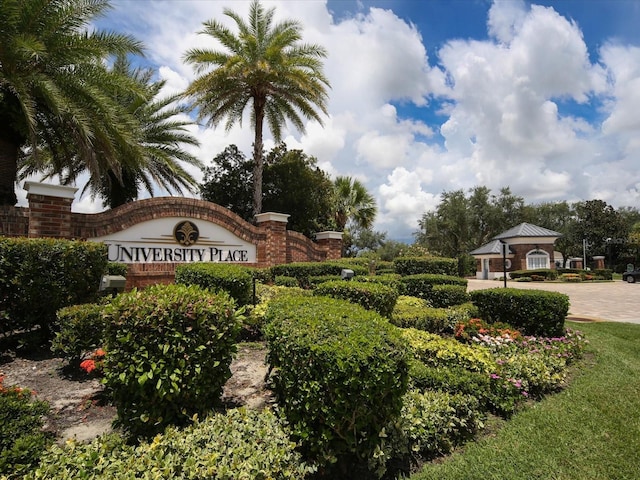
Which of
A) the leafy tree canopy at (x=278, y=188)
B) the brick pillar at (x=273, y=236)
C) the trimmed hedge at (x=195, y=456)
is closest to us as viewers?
the trimmed hedge at (x=195, y=456)

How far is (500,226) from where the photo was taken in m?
43.8

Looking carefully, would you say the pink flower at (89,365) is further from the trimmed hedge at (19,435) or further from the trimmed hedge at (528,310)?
the trimmed hedge at (528,310)

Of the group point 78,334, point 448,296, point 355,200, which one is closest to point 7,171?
point 78,334

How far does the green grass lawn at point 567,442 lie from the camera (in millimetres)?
2760

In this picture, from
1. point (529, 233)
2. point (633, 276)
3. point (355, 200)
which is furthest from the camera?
point (529, 233)

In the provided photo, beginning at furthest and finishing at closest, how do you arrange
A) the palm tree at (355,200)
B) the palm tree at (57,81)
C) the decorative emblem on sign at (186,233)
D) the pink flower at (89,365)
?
the palm tree at (355,200)
the decorative emblem on sign at (186,233)
the palm tree at (57,81)
the pink flower at (89,365)

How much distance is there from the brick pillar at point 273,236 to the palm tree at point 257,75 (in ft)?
8.01

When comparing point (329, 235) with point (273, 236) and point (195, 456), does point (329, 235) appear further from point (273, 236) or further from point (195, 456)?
point (195, 456)

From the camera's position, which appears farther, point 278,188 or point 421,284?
point 278,188

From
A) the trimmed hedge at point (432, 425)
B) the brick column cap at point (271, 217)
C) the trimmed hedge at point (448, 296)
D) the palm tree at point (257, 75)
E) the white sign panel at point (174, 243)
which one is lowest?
the trimmed hedge at point (432, 425)

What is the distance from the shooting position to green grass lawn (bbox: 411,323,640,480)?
276 centimetres

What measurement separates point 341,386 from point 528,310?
5598 millimetres

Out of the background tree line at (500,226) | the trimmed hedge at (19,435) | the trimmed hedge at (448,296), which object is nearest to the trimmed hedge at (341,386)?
the trimmed hedge at (19,435)

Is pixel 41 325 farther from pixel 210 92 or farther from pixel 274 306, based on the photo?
pixel 210 92
